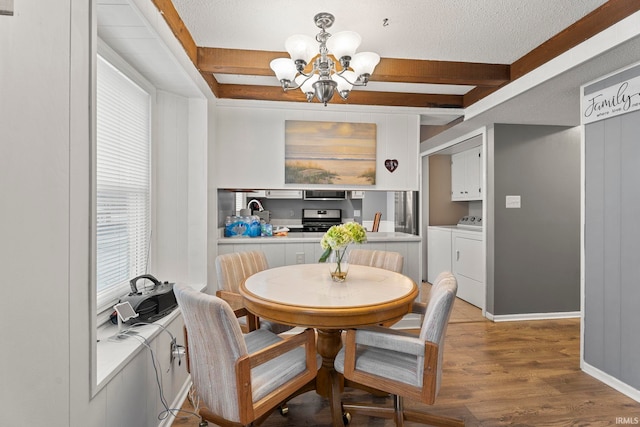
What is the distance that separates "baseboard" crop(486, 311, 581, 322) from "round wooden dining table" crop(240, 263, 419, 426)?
2062 millimetres

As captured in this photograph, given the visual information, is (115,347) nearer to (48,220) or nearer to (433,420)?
(48,220)

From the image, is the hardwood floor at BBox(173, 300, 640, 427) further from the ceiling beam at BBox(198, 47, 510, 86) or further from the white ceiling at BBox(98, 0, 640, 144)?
the ceiling beam at BBox(198, 47, 510, 86)

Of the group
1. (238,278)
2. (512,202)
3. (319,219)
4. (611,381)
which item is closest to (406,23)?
(238,278)

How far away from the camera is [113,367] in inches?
52.6

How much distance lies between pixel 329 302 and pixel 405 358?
49 centimetres

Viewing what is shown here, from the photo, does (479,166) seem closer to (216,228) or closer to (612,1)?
(612,1)

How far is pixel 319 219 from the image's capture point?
5340 mm

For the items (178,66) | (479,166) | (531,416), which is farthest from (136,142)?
(479,166)

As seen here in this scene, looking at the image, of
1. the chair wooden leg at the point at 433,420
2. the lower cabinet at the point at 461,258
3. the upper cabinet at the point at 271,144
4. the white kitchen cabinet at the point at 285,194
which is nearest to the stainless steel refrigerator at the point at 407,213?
the upper cabinet at the point at 271,144

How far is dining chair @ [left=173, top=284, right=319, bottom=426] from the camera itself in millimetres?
1296

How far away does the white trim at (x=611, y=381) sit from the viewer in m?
2.15

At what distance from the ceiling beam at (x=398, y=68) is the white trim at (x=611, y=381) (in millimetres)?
2351

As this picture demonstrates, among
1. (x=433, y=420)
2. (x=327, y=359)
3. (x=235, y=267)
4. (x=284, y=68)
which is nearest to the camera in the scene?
(x=433, y=420)

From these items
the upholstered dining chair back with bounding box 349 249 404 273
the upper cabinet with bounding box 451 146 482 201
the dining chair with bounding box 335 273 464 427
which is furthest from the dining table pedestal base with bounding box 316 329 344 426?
the upper cabinet with bounding box 451 146 482 201
